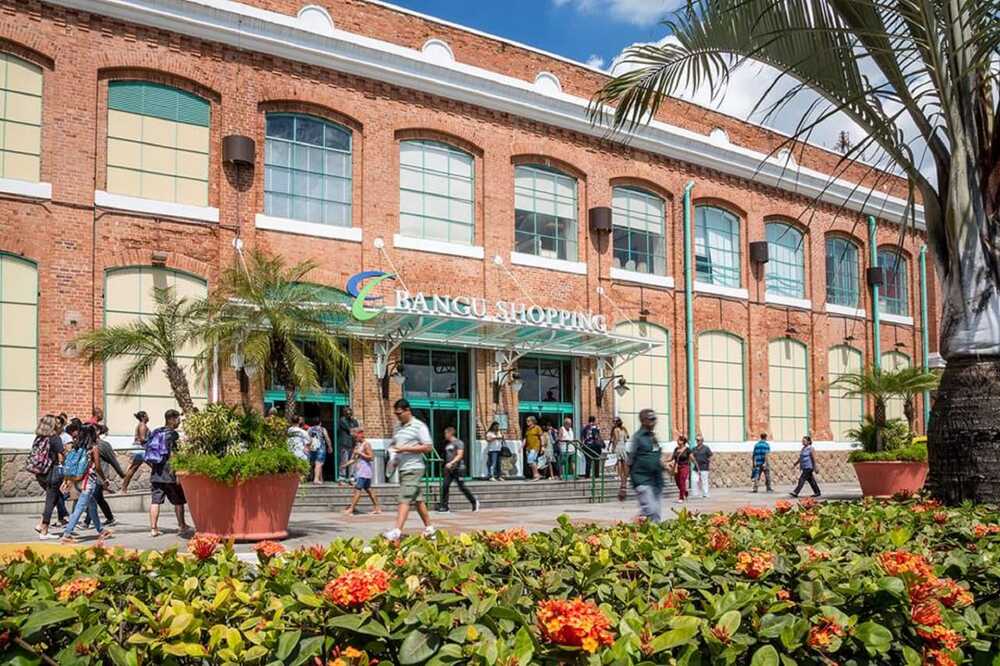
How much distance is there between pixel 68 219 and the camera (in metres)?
18.3

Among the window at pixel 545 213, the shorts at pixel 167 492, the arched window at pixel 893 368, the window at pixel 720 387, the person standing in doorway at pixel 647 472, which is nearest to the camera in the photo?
the person standing in doorway at pixel 647 472

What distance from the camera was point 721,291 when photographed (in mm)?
29344

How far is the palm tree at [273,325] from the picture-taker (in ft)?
50.9

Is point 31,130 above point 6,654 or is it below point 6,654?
above

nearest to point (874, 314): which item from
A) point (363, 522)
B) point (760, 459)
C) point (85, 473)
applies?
point (760, 459)

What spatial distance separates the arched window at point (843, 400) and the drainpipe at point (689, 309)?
6.98 meters

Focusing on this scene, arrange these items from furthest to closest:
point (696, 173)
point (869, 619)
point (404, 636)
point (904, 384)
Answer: point (696, 173) → point (904, 384) → point (869, 619) → point (404, 636)

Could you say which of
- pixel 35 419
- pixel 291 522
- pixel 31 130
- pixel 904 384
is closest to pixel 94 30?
pixel 31 130

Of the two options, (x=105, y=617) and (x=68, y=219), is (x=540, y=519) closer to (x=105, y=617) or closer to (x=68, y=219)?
(x=68, y=219)

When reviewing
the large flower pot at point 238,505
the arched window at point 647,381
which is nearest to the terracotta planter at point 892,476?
the arched window at point 647,381

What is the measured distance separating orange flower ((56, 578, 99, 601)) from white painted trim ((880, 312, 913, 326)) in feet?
114

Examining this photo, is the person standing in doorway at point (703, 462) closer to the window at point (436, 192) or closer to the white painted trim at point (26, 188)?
the window at point (436, 192)

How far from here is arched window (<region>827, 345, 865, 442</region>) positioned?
32688 mm

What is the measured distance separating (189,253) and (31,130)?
11.6 ft
